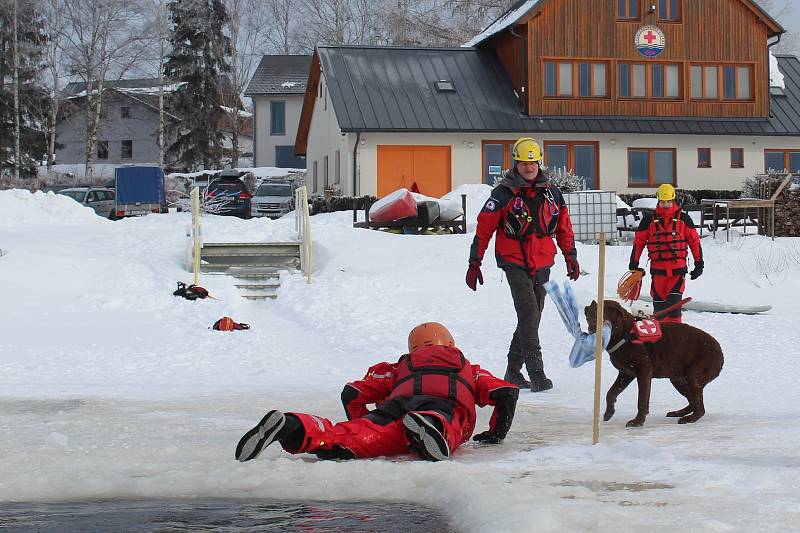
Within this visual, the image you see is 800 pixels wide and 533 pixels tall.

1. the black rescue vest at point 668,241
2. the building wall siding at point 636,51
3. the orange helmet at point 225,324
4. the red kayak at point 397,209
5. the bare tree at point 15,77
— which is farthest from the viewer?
the bare tree at point 15,77

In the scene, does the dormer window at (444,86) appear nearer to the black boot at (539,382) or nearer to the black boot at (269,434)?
the black boot at (539,382)

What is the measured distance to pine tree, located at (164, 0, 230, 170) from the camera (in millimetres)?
59875

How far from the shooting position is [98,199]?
3844 centimetres

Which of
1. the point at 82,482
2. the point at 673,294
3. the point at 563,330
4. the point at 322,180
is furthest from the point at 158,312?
the point at 322,180

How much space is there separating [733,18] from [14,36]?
32860 mm

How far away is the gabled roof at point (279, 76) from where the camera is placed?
63.1 metres

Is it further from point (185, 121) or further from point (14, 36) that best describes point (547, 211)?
point (185, 121)

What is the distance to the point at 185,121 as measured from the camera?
200 ft

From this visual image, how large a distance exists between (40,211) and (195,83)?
119 ft

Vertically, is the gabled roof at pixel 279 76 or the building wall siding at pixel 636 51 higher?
the gabled roof at pixel 279 76

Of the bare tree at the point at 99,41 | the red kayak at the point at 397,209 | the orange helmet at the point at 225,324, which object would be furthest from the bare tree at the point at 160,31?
the orange helmet at the point at 225,324

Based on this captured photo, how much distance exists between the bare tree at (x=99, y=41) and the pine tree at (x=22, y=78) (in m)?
→ 1.76

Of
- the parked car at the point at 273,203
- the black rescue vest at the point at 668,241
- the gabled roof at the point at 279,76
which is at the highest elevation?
the gabled roof at the point at 279,76

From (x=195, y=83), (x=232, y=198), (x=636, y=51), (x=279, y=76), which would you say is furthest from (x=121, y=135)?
(x=636, y=51)
